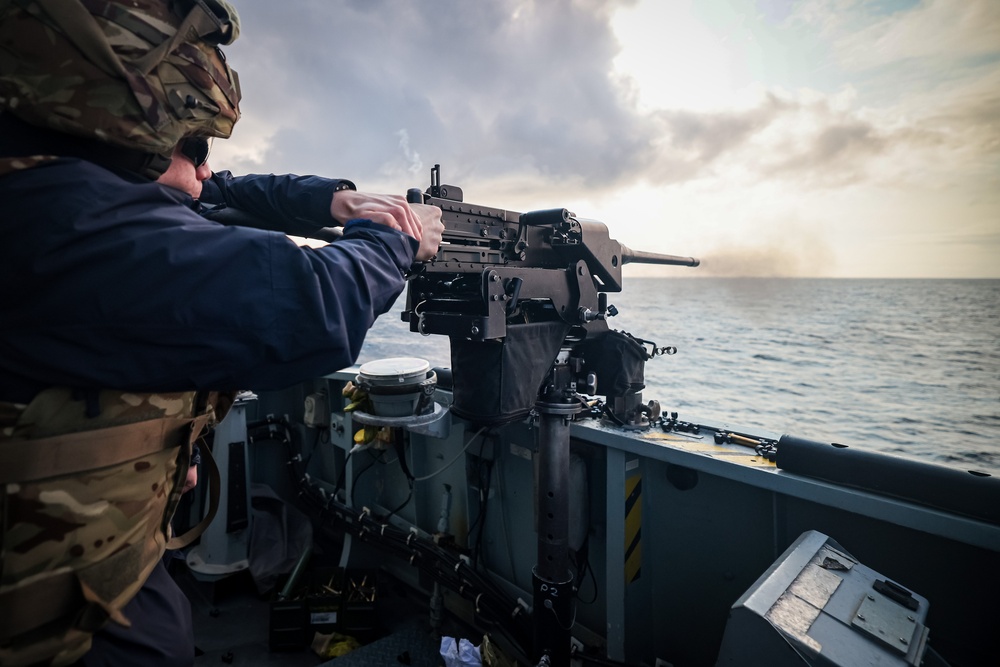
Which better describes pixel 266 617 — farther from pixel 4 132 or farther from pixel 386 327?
pixel 386 327

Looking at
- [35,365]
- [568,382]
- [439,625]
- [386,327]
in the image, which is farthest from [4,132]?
[386,327]

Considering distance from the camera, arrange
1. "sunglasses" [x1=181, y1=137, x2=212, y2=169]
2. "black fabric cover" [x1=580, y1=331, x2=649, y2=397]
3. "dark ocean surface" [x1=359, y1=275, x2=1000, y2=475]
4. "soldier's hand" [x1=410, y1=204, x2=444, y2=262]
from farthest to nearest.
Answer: "dark ocean surface" [x1=359, y1=275, x2=1000, y2=475], "black fabric cover" [x1=580, y1=331, x2=649, y2=397], "soldier's hand" [x1=410, y1=204, x2=444, y2=262], "sunglasses" [x1=181, y1=137, x2=212, y2=169]

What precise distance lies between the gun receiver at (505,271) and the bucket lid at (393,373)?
46.3 inches

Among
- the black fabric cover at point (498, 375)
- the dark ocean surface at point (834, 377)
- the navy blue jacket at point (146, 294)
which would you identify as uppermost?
the navy blue jacket at point (146, 294)

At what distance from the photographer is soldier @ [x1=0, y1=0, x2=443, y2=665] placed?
0.77 m

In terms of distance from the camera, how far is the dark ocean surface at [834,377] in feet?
41.9

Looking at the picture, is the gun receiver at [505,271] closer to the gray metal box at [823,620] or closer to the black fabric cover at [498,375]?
the black fabric cover at [498,375]

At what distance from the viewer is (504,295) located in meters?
1.79

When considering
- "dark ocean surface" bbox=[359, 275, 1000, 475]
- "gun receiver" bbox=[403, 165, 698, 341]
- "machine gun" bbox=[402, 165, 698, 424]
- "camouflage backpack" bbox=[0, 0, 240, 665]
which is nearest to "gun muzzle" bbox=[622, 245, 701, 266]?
"gun receiver" bbox=[403, 165, 698, 341]

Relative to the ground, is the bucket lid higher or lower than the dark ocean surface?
higher

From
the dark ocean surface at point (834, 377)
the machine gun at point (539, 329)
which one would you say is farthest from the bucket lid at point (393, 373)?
the dark ocean surface at point (834, 377)

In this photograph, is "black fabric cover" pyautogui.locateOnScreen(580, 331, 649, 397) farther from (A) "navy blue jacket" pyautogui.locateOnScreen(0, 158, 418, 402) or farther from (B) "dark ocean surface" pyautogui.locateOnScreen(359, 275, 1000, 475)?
(B) "dark ocean surface" pyautogui.locateOnScreen(359, 275, 1000, 475)

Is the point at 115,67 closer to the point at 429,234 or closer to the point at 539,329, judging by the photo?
the point at 429,234

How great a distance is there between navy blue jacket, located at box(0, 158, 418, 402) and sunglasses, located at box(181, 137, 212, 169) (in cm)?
22
